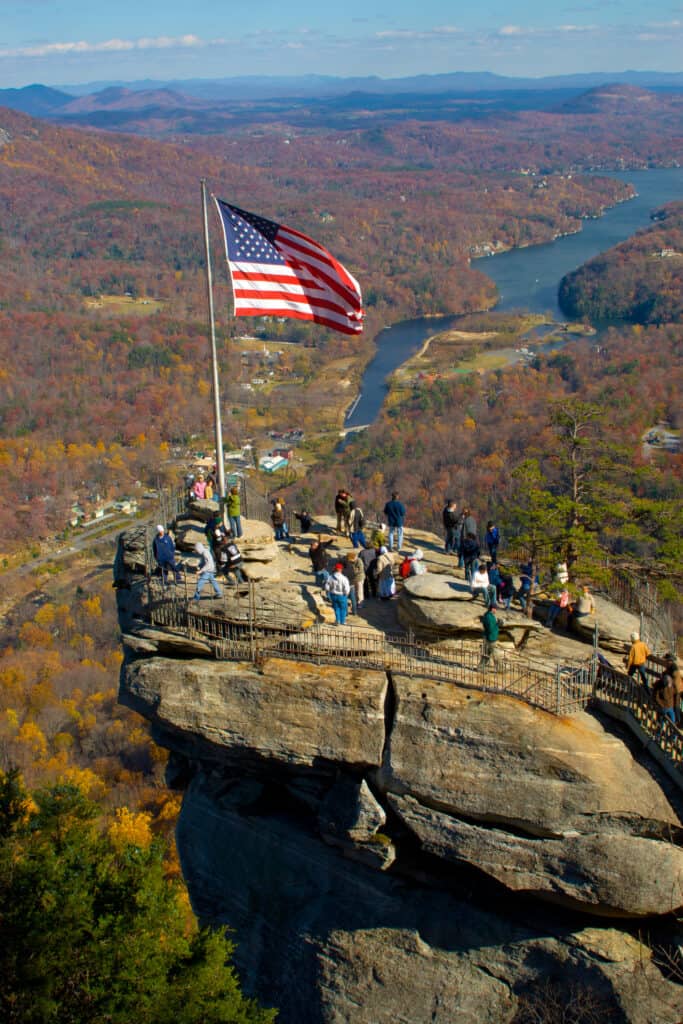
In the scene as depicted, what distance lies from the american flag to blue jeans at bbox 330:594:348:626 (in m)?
5.94

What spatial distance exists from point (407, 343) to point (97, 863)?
13043 cm

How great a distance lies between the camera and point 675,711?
1534 cm

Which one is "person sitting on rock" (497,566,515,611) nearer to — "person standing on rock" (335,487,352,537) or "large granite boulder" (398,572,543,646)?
"large granite boulder" (398,572,543,646)

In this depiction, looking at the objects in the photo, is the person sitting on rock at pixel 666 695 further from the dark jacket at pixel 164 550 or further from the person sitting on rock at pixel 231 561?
the dark jacket at pixel 164 550

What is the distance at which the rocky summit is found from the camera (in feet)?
49.9

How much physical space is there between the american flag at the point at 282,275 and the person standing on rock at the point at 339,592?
219 inches

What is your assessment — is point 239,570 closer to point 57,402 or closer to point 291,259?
point 291,259

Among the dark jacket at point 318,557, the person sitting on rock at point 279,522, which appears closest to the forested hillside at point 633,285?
the person sitting on rock at point 279,522

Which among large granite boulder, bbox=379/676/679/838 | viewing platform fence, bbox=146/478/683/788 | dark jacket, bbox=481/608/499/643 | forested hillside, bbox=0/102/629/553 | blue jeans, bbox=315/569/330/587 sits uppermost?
dark jacket, bbox=481/608/499/643

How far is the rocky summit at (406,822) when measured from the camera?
1522 cm

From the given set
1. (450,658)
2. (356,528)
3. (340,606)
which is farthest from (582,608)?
(356,528)

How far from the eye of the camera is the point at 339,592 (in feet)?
59.4

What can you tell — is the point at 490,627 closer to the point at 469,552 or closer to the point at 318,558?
the point at 469,552

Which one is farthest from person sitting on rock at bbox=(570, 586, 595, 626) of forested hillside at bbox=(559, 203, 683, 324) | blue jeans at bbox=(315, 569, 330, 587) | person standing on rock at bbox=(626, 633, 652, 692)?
forested hillside at bbox=(559, 203, 683, 324)
